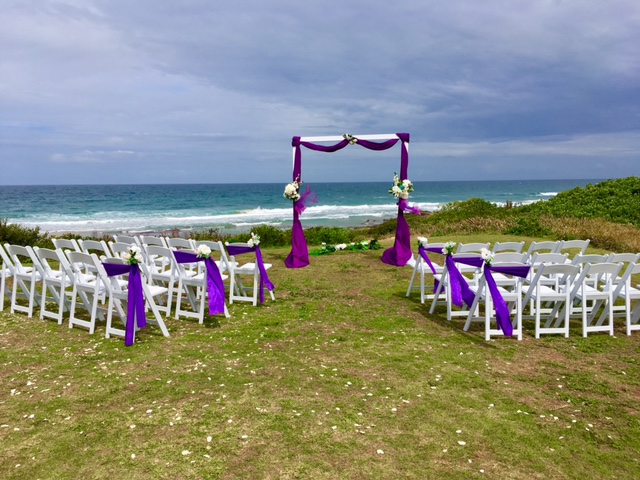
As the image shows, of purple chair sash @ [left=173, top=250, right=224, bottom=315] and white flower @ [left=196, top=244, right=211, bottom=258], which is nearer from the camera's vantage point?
white flower @ [left=196, top=244, right=211, bottom=258]

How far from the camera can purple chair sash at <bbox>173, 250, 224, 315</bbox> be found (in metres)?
6.78

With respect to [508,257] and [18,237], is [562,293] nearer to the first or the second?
[508,257]

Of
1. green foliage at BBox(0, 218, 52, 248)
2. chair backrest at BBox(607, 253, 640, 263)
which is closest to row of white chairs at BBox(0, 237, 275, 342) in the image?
chair backrest at BBox(607, 253, 640, 263)

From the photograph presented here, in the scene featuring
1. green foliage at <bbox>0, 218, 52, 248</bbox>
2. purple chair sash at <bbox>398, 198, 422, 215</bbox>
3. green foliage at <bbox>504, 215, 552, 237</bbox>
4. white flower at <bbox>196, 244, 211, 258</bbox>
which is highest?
purple chair sash at <bbox>398, 198, 422, 215</bbox>

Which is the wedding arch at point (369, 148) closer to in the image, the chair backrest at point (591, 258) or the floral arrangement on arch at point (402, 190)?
the floral arrangement on arch at point (402, 190)

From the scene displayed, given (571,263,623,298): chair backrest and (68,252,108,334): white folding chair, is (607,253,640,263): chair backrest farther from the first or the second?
(68,252,108,334): white folding chair

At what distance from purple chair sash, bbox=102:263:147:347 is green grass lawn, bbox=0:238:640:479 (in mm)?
234

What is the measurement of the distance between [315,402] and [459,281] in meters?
3.60

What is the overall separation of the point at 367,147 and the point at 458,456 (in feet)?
30.2

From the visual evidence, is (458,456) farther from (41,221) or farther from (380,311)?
(41,221)

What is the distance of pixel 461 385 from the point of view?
4637 millimetres

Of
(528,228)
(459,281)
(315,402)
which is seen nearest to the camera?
(315,402)

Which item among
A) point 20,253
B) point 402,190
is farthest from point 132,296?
point 402,190

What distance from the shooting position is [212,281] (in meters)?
6.84
